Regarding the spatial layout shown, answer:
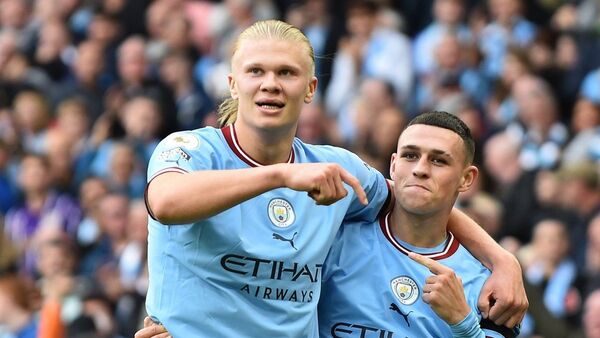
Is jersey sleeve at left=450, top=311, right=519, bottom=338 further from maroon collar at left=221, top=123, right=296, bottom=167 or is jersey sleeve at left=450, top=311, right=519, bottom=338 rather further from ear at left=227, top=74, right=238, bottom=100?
ear at left=227, top=74, right=238, bottom=100

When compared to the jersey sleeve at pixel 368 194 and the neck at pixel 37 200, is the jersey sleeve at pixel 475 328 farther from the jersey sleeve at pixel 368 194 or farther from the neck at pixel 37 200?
the neck at pixel 37 200

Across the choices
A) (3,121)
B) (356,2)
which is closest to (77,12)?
(3,121)

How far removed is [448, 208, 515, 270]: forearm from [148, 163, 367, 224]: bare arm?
52.6 inches

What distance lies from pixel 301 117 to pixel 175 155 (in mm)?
7262

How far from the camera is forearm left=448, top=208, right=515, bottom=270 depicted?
654 centimetres

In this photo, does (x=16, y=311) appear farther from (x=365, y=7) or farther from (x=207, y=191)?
(x=207, y=191)

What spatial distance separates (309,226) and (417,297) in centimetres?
61

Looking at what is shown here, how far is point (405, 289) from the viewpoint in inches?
250

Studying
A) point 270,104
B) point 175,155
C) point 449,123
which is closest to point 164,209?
point 175,155

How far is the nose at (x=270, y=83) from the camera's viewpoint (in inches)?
231

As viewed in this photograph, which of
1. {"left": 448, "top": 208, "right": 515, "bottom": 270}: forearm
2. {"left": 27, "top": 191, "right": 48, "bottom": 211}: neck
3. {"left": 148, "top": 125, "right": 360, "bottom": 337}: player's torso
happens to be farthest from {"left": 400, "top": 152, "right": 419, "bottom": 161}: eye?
{"left": 27, "top": 191, "right": 48, "bottom": 211}: neck

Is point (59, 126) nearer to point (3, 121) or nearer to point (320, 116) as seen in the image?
point (3, 121)

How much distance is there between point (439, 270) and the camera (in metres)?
6.12

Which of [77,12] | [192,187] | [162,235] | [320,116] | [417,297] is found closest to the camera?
[192,187]
